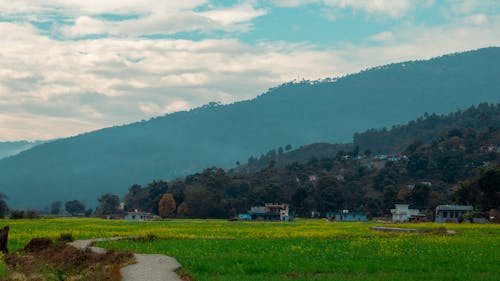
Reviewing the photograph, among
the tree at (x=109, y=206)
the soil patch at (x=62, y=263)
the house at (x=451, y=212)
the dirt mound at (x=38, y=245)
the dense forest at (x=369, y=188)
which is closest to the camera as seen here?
the soil patch at (x=62, y=263)

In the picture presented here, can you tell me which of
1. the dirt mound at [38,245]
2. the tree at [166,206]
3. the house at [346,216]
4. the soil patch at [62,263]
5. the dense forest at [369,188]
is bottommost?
the soil patch at [62,263]

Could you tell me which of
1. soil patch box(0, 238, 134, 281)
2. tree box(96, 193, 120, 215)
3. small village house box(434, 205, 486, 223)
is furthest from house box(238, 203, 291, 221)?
soil patch box(0, 238, 134, 281)

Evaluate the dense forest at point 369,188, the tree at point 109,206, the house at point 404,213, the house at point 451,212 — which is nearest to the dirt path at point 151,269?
the dense forest at point 369,188

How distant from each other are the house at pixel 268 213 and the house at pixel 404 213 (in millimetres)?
19614

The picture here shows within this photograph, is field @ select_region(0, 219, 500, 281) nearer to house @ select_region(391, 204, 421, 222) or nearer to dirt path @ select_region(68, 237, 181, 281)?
dirt path @ select_region(68, 237, 181, 281)

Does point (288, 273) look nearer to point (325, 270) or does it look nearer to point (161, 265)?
point (325, 270)

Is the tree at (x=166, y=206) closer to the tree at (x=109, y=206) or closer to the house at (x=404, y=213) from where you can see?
the tree at (x=109, y=206)

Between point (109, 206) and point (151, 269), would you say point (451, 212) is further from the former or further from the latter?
point (151, 269)

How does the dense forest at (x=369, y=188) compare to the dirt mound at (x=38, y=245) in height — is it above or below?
above

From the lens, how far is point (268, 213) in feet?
470

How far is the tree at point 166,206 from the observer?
149 m

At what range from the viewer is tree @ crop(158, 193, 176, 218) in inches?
5851

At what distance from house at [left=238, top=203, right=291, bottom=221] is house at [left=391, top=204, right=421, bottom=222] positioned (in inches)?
772

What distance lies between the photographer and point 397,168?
186m
